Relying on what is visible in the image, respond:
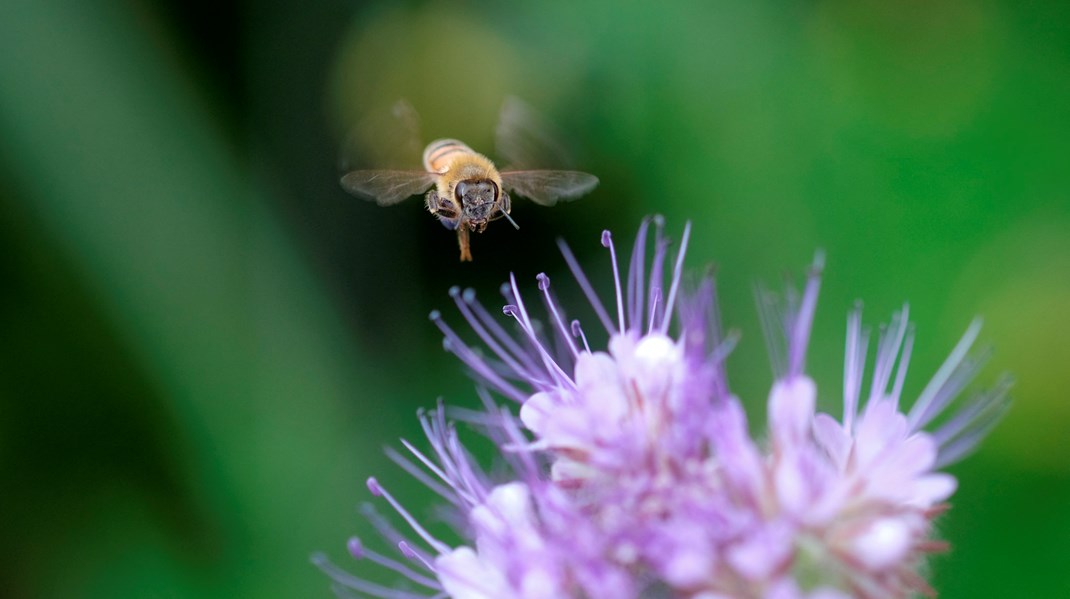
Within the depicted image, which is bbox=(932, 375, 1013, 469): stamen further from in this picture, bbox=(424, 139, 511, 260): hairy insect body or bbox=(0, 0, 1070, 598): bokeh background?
bbox=(0, 0, 1070, 598): bokeh background

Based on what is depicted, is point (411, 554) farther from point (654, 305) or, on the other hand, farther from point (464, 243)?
point (464, 243)

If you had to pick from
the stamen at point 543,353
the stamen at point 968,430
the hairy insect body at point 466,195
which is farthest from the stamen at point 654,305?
the hairy insect body at point 466,195

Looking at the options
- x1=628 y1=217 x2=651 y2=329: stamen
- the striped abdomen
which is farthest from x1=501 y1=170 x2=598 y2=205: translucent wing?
x1=628 y1=217 x2=651 y2=329: stamen

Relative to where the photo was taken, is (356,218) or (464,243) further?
(356,218)

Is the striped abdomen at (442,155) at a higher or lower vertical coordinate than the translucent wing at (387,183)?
higher

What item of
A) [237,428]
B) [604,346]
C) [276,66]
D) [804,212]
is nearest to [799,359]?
[804,212]

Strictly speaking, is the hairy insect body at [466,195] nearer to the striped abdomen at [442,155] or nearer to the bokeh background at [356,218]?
the striped abdomen at [442,155]

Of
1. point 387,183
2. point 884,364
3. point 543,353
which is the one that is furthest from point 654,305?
point 387,183
